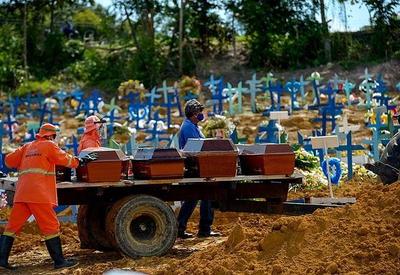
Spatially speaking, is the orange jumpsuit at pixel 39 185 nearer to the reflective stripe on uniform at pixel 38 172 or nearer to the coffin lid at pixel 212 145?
the reflective stripe on uniform at pixel 38 172

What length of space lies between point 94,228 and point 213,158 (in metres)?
1.77

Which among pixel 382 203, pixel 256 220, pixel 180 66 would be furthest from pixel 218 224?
pixel 180 66

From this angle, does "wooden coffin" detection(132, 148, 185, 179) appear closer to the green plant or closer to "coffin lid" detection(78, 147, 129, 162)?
"coffin lid" detection(78, 147, 129, 162)

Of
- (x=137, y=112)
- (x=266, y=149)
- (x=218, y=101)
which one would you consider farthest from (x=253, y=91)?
(x=266, y=149)

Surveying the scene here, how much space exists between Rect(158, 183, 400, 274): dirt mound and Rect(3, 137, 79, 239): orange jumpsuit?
5.75 feet

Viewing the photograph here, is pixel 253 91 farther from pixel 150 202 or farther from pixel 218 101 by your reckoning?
pixel 150 202

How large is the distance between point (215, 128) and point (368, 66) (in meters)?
17.5

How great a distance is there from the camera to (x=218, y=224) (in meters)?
13.6

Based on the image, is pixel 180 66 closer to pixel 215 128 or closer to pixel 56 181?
pixel 215 128

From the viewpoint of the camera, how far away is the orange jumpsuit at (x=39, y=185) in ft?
33.4

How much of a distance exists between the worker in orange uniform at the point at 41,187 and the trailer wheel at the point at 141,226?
0.60m

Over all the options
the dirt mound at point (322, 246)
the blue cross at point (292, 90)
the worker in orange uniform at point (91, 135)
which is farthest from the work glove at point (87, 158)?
the blue cross at point (292, 90)

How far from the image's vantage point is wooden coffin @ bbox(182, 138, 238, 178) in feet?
35.3

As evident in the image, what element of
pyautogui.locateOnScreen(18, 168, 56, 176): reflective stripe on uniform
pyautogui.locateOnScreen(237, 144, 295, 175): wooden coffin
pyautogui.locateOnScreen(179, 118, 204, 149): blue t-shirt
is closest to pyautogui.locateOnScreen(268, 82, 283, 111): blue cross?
pyautogui.locateOnScreen(179, 118, 204, 149): blue t-shirt
